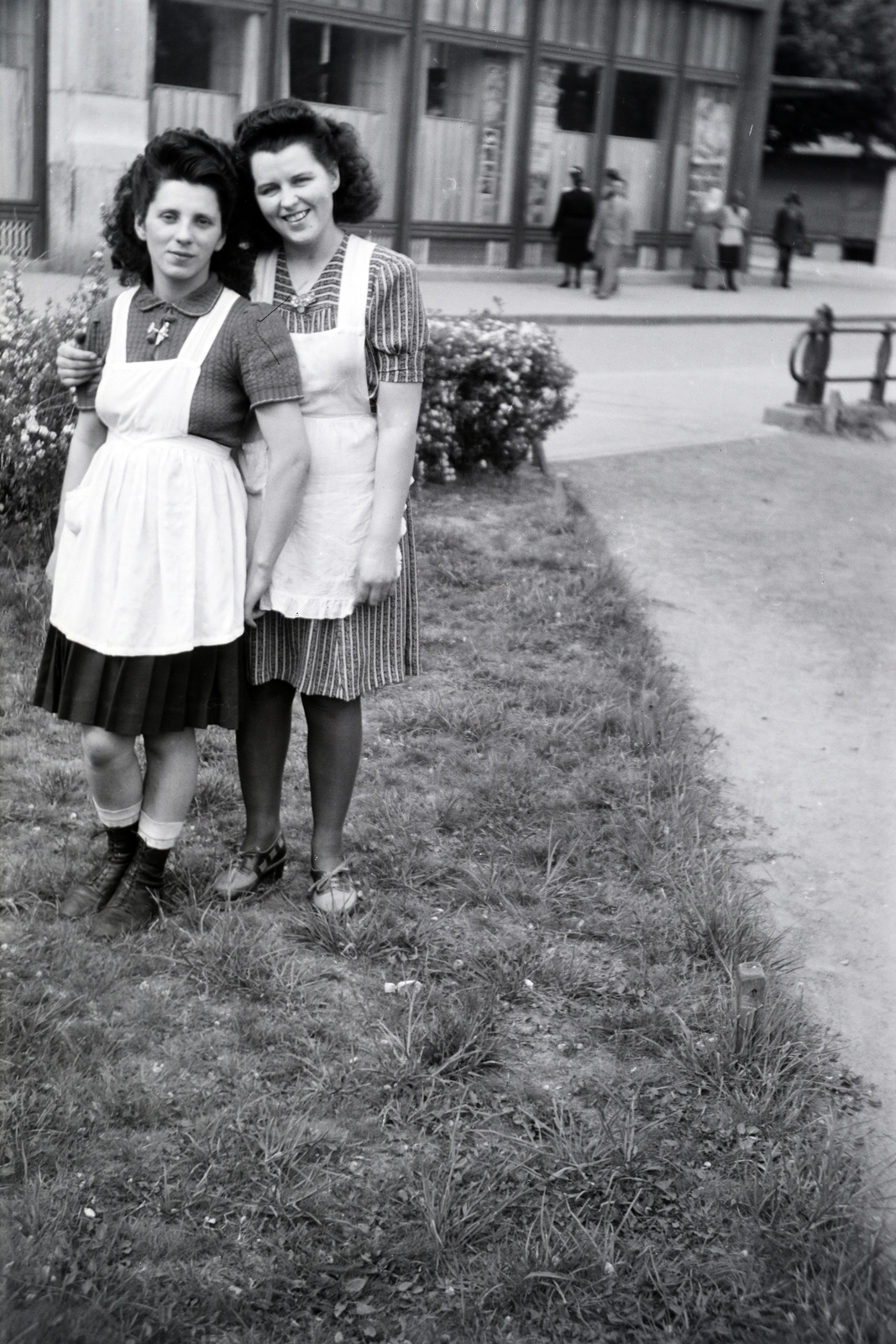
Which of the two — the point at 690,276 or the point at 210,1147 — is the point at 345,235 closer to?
the point at 210,1147

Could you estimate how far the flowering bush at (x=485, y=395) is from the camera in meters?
7.55

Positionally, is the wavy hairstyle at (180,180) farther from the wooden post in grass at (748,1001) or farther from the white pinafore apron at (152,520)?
the wooden post in grass at (748,1001)

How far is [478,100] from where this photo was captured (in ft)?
62.7

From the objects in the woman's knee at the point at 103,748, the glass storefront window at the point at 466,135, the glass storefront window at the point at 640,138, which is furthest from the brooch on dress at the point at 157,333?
the glass storefront window at the point at 640,138

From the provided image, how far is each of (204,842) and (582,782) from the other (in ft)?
3.78

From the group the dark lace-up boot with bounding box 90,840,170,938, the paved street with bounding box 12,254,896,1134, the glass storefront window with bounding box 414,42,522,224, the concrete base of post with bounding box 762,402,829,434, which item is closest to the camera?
the dark lace-up boot with bounding box 90,840,170,938

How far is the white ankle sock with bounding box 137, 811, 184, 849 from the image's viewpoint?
332 cm

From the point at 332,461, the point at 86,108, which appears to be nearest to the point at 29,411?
the point at 332,461

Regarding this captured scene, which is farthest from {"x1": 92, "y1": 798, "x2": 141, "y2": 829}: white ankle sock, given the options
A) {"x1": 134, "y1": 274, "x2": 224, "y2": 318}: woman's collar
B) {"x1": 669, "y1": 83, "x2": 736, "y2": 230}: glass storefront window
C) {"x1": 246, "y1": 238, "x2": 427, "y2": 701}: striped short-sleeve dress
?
{"x1": 669, "y1": 83, "x2": 736, "y2": 230}: glass storefront window

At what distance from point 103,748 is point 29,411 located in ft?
8.40

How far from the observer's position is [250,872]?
3.57 meters

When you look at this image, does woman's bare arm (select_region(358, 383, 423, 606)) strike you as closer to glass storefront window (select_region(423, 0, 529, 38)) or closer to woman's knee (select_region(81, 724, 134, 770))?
woman's knee (select_region(81, 724, 134, 770))

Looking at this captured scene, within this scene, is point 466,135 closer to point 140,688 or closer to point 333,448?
point 333,448

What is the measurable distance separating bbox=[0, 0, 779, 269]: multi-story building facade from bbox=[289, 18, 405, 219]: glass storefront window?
2cm
